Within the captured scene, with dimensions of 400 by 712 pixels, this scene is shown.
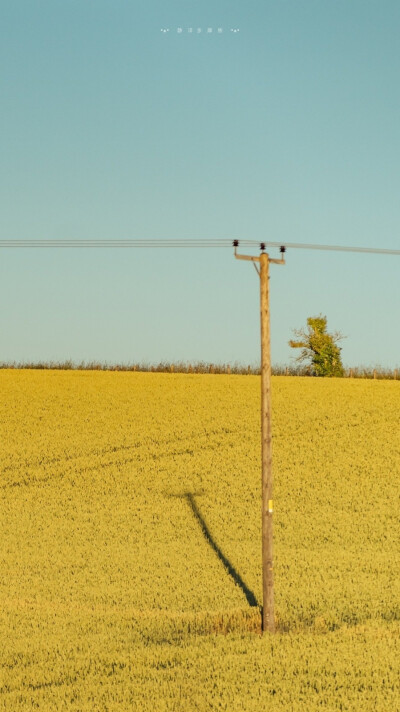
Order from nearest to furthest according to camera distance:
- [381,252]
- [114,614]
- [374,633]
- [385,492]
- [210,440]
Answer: [374,633] → [114,614] → [381,252] → [385,492] → [210,440]

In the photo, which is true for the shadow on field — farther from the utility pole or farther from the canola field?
the utility pole

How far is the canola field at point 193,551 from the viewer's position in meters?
13.6

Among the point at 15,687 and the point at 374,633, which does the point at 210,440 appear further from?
the point at 15,687

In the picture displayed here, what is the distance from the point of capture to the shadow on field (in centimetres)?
2011

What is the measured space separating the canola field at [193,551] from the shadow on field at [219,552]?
0.08 metres

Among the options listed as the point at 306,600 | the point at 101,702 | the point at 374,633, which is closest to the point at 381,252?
the point at 306,600

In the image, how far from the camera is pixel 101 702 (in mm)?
12578

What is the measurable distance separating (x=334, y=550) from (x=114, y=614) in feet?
28.1

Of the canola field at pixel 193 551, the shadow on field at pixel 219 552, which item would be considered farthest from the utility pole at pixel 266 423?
the shadow on field at pixel 219 552

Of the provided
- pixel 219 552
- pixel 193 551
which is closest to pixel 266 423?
pixel 219 552

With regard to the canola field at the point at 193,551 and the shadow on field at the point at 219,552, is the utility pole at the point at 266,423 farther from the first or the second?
the shadow on field at the point at 219,552

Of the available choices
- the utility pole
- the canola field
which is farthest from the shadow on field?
the utility pole

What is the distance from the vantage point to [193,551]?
24.4 meters

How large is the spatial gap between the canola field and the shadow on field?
83 millimetres
